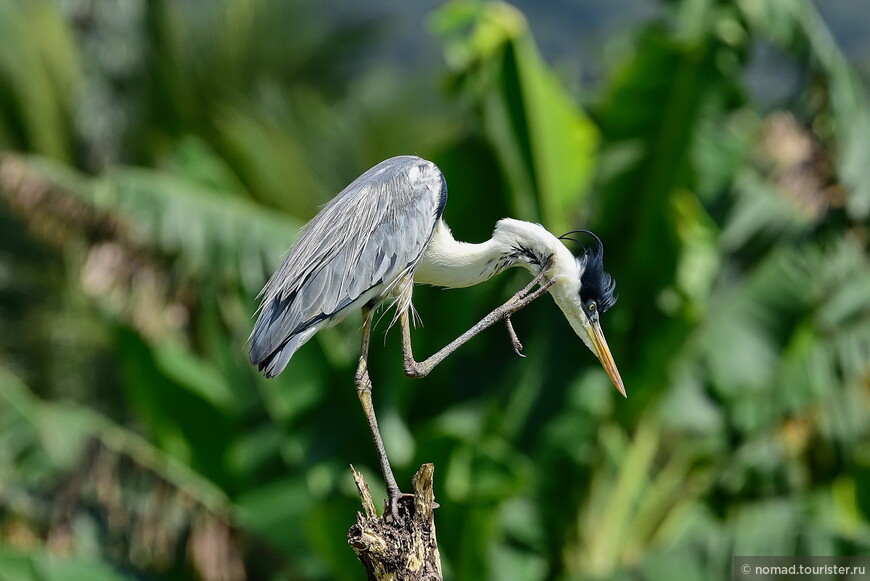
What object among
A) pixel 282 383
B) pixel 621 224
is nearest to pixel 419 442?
pixel 282 383

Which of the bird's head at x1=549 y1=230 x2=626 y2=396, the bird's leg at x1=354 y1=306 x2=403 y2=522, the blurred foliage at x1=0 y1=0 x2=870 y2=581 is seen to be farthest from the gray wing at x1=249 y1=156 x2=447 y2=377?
the blurred foliage at x1=0 y1=0 x2=870 y2=581

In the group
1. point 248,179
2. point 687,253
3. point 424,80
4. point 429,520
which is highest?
point 424,80

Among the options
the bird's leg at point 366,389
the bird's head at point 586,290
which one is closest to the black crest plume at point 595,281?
the bird's head at point 586,290

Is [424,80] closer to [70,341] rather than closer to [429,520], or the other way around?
[70,341]

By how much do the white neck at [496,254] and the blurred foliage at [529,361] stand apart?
2.20 meters

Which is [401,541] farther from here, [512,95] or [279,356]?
[512,95]

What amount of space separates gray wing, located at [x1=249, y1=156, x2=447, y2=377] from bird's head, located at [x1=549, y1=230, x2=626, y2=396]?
0.46m

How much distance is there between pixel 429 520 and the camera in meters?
3.22

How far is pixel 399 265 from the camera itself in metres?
3.55

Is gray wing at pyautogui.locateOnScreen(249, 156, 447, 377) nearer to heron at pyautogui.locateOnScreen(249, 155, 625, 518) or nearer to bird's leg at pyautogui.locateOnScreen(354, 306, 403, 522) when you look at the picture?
heron at pyautogui.locateOnScreen(249, 155, 625, 518)

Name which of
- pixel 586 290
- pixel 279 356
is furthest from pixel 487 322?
pixel 279 356

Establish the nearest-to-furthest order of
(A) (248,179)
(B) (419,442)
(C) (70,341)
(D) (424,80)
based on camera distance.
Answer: (B) (419,442), (A) (248,179), (C) (70,341), (D) (424,80)

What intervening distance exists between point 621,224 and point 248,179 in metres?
2.87

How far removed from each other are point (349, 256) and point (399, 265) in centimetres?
17
